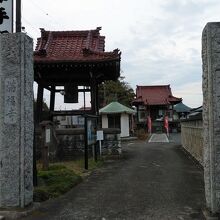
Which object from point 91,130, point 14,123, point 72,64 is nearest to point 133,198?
point 14,123

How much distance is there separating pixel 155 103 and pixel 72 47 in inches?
1368

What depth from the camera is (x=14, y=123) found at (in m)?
7.65

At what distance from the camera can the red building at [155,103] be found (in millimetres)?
51594

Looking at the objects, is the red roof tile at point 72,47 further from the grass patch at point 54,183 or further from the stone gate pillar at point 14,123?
the stone gate pillar at point 14,123

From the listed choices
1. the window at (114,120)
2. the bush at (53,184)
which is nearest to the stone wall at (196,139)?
the bush at (53,184)

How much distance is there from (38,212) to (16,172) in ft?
2.86

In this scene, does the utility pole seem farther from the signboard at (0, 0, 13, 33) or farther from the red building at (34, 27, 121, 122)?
the red building at (34, 27, 121, 122)

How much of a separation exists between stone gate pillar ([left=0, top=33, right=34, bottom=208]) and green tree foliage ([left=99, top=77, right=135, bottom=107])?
41.7m

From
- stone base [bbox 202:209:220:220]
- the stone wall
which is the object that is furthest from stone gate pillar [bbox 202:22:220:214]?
the stone wall

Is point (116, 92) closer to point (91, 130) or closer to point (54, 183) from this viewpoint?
point (91, 130)

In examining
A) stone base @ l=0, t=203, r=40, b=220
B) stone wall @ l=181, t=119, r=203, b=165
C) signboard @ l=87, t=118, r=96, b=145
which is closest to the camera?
stone base @ l=0, t=203, r=40, b=220

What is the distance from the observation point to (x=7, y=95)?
7.66m

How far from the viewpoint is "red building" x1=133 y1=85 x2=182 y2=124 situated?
5159cm

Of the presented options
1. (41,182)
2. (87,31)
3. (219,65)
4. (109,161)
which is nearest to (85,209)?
(41,182)
